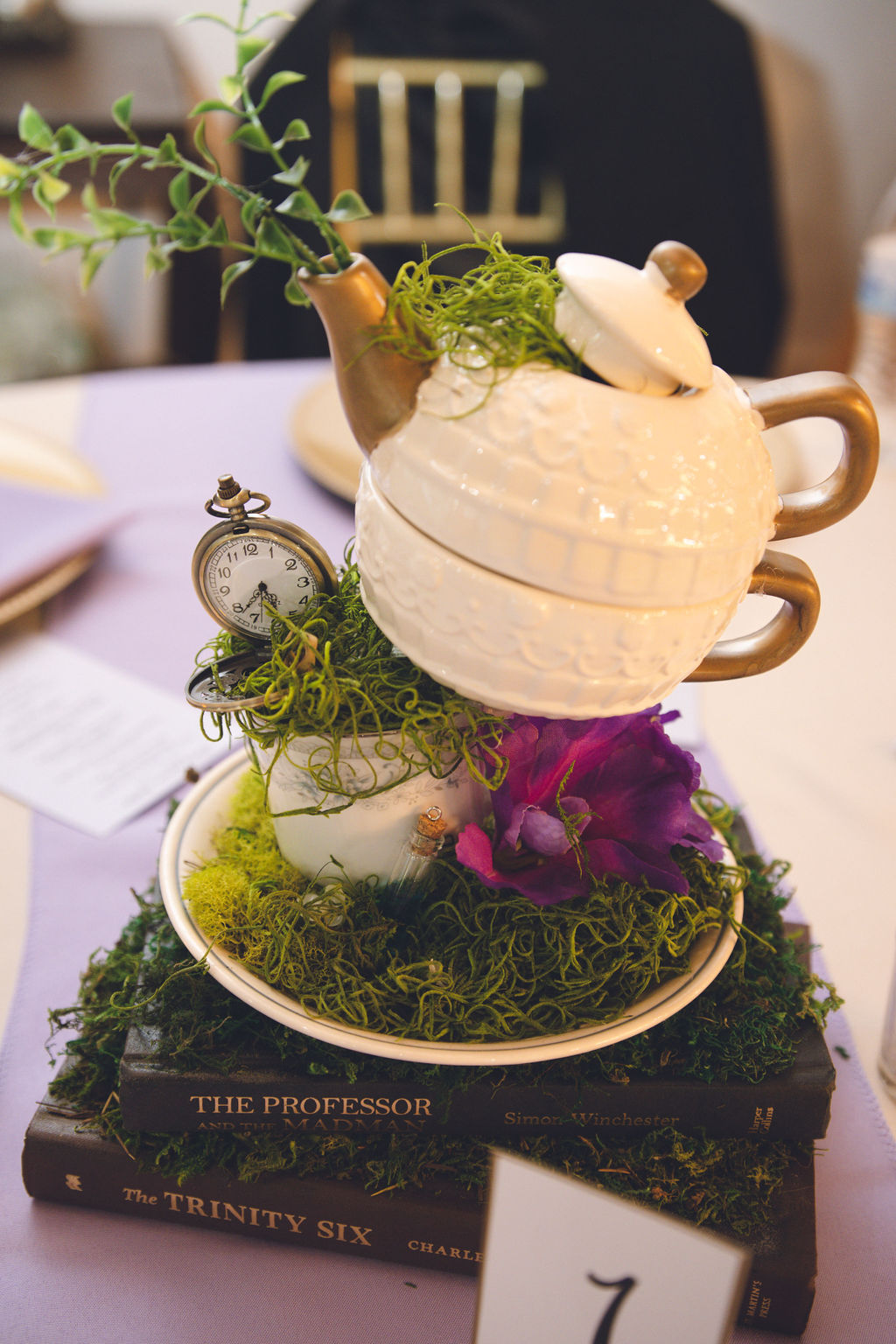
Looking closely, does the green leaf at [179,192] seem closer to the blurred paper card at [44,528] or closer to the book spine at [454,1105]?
the book spine at [454,1105]

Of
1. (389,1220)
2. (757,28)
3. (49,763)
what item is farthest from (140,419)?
(757,28)

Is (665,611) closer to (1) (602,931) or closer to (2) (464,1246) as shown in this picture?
(1) (602,931)

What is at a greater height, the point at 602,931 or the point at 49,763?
the point at 602,931

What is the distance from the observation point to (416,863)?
0.51 meters

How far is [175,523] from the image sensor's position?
42.8 inches

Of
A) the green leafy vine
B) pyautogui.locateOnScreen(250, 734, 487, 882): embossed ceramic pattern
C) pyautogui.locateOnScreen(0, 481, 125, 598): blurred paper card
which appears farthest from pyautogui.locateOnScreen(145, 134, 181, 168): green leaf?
pyautogui.locateOnScreen(0, 481, 125, 598): blurred paper card

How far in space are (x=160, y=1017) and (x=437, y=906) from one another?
144mm

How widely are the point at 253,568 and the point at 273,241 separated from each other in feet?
0.51

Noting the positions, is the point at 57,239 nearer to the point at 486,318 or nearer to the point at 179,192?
the point at 179,192

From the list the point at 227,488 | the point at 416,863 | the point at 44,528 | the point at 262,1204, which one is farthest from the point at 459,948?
the point at 44,528

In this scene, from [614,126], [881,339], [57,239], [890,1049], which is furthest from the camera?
[614,126]

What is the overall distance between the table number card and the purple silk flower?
177 mm

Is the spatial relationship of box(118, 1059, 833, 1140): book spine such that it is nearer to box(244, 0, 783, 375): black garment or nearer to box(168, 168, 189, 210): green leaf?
box(168, 168, 189, 210): green leaf

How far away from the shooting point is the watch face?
0.49m
